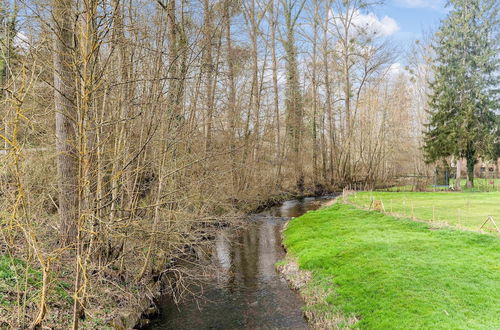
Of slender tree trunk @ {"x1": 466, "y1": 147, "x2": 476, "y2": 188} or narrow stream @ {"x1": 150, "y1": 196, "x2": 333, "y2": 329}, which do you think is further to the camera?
slender tree trunk @ {"x1": 466, "y1": 147, "x2": 476, "y2": 188}

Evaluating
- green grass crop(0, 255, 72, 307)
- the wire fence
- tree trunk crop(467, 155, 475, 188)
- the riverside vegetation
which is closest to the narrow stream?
the riverside vegetation

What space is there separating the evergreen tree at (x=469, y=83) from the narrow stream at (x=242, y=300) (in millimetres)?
20618

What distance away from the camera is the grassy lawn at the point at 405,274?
19.8 ft

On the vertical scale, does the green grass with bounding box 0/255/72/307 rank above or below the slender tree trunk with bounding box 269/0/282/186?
below

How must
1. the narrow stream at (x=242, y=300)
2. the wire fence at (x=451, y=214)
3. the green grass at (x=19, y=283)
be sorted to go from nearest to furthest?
the green grass at (x=19, y=283) → the narrow stream at (x=242, y=300) → the wire fence at (x=451, y=214)

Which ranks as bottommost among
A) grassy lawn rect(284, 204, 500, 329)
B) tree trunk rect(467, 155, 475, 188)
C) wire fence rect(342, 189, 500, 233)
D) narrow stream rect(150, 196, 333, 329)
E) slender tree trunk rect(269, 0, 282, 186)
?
narrow stream rect(150, 196, 333, 329)

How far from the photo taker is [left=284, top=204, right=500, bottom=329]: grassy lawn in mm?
6039

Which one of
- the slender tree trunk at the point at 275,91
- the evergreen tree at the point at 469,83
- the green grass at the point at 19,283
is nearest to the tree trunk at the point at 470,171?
the evergreen tree at the point at 469,83

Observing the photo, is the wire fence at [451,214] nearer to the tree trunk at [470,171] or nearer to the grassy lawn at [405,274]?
the grassy lawn at [405,274]

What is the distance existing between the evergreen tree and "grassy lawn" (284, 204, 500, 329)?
17.8m

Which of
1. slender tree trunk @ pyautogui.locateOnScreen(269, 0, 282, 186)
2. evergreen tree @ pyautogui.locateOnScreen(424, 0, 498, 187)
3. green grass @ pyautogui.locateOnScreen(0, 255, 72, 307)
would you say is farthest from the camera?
evergreen tree @ pyautogui.locateOnScreen(424, 0, 498, 187)

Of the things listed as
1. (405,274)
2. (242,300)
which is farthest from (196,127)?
(405,274)

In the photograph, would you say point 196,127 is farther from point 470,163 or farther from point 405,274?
point 470,163

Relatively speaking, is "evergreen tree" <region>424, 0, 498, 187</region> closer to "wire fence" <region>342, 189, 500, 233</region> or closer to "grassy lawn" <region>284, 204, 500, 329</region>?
"wire fence" <region>342, 189, 500, 233</region>
